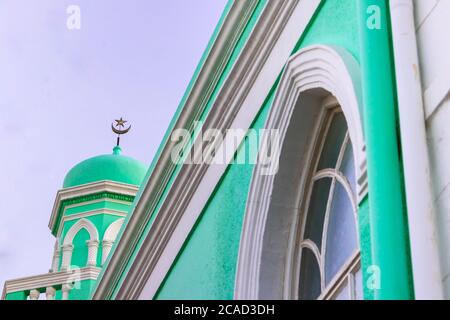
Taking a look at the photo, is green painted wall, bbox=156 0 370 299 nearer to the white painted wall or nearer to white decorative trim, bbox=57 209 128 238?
the white painted wall

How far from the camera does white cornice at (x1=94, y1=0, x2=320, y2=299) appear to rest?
621 centimetres

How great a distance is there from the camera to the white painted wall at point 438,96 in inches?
147

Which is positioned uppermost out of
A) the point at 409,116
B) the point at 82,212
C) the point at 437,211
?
the point at 82,212

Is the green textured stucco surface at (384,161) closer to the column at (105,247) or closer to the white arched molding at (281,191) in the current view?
the white arched molding at (281,191)

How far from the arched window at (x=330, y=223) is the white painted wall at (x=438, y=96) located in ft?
3.56

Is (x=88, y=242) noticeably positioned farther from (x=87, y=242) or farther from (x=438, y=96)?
(x=438, y=96)

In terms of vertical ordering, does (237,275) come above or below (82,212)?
below

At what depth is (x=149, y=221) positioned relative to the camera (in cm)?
838

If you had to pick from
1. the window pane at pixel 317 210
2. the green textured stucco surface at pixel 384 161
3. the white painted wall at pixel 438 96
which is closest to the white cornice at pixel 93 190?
the window pane at pixel 317 210

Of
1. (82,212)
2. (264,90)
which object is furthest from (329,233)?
(82,212)

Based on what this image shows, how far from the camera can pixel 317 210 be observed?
18.7ft
